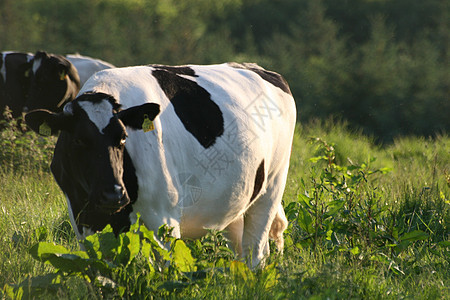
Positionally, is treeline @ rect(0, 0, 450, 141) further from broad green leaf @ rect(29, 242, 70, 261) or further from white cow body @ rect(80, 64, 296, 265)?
broad green leaf @ rect(29, 242, 70, 261)

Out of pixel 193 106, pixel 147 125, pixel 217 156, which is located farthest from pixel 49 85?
pixel 147 125

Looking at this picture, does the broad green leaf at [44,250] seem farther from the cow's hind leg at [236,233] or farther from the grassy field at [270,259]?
the cow's hind leg at [236,233]

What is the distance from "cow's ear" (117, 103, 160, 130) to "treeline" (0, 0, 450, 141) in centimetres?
1321

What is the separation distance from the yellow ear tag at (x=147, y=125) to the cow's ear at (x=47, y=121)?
423 mm

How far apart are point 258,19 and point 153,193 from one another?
20081mm

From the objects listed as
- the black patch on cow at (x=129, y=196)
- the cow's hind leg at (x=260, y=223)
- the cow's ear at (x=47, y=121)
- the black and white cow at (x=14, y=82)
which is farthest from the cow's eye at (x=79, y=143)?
the black and white cow at (x=14, y=82)

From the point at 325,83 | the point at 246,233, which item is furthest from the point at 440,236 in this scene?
the point at 325,83

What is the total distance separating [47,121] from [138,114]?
52cm

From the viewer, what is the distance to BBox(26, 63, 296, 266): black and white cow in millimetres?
3461

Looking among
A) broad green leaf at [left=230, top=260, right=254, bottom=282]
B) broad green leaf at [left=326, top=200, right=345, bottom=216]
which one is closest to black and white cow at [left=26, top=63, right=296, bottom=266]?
broad green leaf at [left=230, top=260, right=254, bottom=282]

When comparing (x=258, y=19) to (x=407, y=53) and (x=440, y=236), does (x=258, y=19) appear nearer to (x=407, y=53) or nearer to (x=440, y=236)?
(x=407, y=53)

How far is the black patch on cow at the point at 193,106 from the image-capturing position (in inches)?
157

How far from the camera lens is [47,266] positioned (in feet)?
13.6

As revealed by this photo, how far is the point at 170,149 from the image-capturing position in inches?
149
